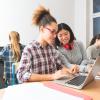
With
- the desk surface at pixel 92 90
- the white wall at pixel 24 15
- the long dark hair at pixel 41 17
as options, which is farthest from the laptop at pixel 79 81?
the white wall at pixel 24 15

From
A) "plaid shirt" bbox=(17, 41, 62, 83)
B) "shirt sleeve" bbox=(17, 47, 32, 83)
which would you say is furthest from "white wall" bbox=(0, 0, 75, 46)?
"shirt sleeve" bbox=(17, 47, 32, 83)

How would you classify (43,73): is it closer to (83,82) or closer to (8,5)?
(83,82)

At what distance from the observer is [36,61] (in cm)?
167

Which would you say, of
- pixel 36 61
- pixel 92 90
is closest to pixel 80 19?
pixel 36 61

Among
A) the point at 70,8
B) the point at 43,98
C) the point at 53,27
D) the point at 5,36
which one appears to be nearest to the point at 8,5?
the point at 5,36

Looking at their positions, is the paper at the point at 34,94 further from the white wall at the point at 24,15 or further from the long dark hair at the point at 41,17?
the white wall at the point at 24,15

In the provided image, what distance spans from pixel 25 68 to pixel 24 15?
120 inches

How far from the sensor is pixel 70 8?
4602 millimetres

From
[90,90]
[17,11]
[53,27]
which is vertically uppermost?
[17,11]

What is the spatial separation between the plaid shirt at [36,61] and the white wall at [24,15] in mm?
2634

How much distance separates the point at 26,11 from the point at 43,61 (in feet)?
9.68

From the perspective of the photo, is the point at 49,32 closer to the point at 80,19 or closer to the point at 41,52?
the point at 41,52

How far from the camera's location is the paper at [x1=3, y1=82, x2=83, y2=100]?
110 centimetres

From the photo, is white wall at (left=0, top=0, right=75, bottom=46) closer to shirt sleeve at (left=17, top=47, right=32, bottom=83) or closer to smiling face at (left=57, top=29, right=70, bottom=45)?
smiling face at (left=57, top=29, right=70, bottom=45)
